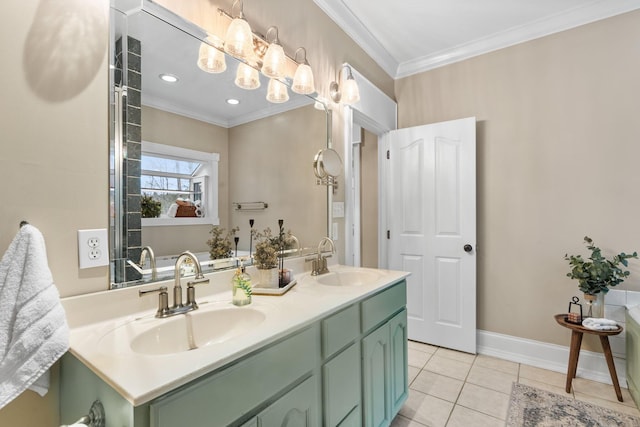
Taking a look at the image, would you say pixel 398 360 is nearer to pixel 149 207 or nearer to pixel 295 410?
pixel 295 410

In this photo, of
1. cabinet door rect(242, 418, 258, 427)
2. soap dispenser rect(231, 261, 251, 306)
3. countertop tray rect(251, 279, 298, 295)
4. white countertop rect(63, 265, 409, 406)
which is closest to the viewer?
white countertop rect(63, 265, 409, 406)

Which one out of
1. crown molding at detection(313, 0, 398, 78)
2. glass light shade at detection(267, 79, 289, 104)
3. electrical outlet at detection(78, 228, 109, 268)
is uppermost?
crown molding at detection(313, 0, 398, 78)

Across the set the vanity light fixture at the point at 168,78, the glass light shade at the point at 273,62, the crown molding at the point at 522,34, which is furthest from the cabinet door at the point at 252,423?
the crown molding at the point at 522,34

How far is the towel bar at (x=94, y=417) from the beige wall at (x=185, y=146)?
0.56 meters

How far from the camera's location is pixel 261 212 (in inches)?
64.8

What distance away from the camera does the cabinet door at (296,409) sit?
896mm

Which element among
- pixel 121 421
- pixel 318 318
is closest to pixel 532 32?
pixel 318 318

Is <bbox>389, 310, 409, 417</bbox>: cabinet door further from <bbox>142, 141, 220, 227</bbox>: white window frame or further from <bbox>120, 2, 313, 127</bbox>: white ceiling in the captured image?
<bbox>120, 2, 313, 127</bbox>: white ceiling

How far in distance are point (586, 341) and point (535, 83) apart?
6.47ft

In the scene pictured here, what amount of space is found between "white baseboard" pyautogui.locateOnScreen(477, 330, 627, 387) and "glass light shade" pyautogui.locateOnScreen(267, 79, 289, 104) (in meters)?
2.45

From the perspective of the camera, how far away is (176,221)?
1287 millimetres

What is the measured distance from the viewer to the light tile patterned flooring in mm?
1801

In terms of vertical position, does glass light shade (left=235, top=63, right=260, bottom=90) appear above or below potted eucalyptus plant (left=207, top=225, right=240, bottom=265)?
above

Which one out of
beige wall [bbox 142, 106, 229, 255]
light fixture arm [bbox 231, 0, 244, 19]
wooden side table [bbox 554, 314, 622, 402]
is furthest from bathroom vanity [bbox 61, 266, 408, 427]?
wooden side table [bbox 554, 314, 622, 402]
